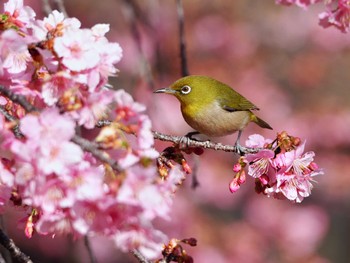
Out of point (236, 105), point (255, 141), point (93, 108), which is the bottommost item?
point (93, 108)

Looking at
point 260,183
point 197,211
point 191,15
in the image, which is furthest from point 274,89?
point 260,183

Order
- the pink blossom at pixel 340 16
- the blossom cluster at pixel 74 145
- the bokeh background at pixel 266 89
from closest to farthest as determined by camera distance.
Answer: the blossom cluster at pixel 74 145 < the pink blossom at pixel 340 16 < the bokeh background at pixel 266 89

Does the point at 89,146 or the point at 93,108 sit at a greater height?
the point at 93,108

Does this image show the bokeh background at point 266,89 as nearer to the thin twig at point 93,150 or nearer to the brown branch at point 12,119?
the brown branch at point 12,119

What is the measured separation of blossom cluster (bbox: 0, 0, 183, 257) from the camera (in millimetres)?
1748

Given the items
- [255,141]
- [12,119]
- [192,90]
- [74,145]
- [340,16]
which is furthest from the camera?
[192,90]

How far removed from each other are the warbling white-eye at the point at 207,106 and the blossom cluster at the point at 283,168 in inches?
51.3

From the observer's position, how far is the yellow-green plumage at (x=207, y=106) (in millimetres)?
3895

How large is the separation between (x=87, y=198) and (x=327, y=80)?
7910 millimetres

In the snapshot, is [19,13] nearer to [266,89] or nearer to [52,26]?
[52,26]

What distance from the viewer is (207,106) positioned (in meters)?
3.92

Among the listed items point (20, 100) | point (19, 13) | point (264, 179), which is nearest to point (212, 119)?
point (264, 179)

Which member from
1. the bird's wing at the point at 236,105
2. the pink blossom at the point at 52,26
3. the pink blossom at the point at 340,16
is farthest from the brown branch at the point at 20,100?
the bird's wing at the point at 236,105

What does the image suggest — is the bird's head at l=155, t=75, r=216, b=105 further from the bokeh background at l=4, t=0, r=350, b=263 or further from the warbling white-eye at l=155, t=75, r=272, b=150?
the bokeh background at l=4, t=0, r=350, b=263
